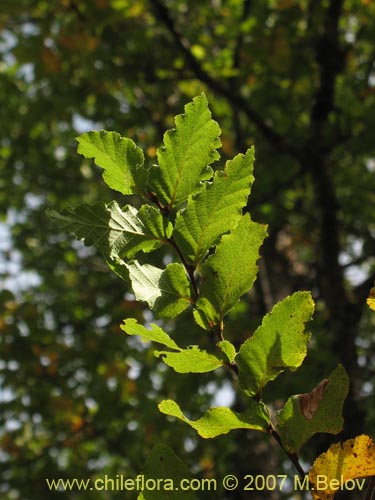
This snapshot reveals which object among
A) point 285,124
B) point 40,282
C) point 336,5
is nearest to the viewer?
point 336,5

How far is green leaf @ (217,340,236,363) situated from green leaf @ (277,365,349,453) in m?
0.09

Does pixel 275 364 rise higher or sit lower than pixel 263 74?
higher

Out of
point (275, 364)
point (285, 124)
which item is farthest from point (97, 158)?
point (285, 124)

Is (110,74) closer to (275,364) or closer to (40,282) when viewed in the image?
(40,282)

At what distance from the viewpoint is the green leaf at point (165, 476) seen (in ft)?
2.22

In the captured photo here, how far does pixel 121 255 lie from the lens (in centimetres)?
67

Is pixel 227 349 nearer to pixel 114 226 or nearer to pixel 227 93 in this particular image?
pixel 114 226

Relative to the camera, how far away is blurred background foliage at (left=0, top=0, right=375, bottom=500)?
2.65 metres

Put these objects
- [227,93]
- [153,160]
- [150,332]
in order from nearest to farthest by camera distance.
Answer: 1. [150,332]
2. [227,93]
3. [153,160]

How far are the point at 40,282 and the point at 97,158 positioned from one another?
4.10 metres

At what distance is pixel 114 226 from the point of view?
670 millimetres

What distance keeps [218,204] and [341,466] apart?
32cm

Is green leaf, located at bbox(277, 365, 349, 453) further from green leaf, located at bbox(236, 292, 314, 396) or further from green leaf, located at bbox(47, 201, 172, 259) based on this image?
green leaf, located at bbox(47, 201, 172, 259)

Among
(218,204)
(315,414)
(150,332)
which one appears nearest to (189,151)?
(218,204)
